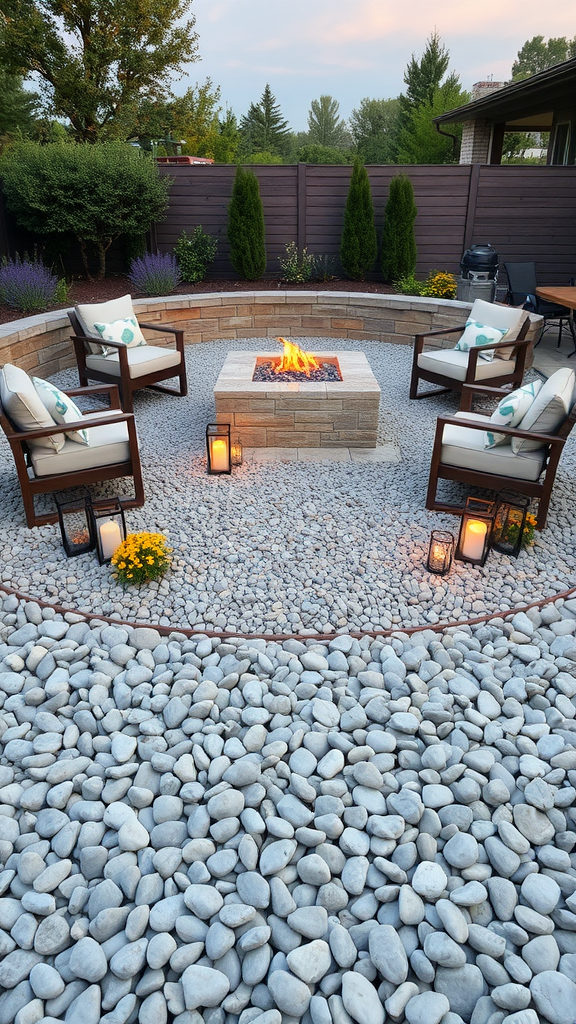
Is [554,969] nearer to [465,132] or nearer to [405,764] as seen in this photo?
[405,764]

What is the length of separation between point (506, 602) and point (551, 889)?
1452 millimetres

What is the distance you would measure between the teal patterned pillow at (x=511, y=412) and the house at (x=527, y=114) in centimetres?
749

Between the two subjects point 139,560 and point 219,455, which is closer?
point 139,560

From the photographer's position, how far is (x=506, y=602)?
3.19 m

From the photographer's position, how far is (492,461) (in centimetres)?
381

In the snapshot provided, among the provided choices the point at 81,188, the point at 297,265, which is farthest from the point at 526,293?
the point at 81,188

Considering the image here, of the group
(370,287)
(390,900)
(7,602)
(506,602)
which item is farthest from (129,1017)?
(370,287)

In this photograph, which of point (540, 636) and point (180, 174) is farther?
point (180, 174)

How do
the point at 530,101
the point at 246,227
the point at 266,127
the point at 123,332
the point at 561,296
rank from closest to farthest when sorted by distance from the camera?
the point at 123,332 → the point at 561,296 → the point at 246,227 → the point at 530,101 → the point at 266,127

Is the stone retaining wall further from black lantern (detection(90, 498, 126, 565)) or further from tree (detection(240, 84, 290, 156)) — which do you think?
tree (detection(240, 84, 290, 156))

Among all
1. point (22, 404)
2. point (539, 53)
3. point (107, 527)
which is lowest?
point (107, 527)

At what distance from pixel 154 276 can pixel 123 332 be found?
2.50m

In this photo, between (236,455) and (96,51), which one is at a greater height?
(96,51)

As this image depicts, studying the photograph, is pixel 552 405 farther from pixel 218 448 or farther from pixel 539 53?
pixel 539 53
